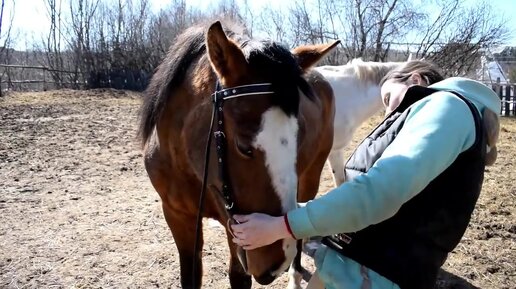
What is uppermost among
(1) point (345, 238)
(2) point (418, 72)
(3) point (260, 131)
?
(2) point (418, 72)

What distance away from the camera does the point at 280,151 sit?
1426mm

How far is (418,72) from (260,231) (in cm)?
90

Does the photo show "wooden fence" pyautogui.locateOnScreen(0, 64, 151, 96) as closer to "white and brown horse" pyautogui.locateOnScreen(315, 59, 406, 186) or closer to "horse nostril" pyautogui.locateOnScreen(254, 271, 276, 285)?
"white and brown horse" pyautogui.locateOnScreen(315, 59, 406, 186)

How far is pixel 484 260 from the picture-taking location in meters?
3.29

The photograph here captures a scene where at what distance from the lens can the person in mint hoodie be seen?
3.76ft

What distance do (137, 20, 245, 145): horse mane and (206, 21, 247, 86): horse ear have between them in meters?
0.45

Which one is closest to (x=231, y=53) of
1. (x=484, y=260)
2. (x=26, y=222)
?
(x=484, y=260)

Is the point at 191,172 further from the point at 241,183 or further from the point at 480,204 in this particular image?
the point at 480,204

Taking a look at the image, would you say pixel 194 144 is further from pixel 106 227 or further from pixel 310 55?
pixel 106 227

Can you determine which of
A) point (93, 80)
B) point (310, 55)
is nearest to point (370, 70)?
point (310, 55)

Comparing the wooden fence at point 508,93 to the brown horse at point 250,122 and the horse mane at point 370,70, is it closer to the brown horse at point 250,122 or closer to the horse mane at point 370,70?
the horse mane at point 370,70

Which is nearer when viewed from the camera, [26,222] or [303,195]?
[303,195]

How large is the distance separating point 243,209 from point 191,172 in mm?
663

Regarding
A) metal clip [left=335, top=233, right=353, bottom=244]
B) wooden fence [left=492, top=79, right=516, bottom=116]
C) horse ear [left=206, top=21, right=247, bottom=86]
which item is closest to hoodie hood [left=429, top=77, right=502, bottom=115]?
metal clip [left=335, top=233, right=353, bottom=244]
